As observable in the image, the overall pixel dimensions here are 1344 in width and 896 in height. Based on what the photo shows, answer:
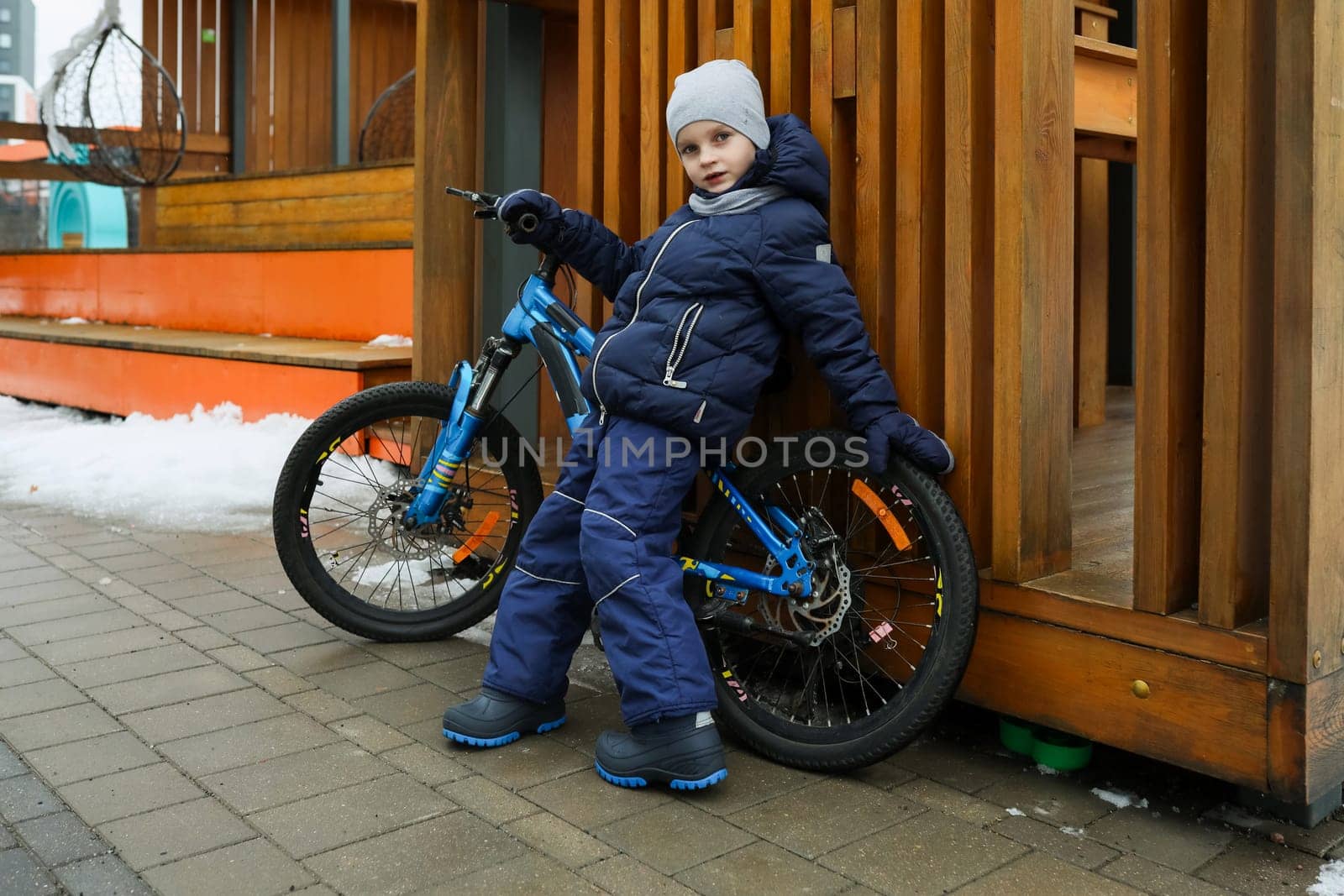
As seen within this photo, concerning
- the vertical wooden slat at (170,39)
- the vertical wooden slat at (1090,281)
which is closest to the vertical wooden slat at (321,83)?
the vertical wooden slat at (170,39)

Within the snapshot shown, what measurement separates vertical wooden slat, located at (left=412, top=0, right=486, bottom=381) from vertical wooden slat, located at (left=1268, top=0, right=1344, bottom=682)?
111 inches

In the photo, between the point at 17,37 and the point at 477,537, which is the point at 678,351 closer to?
the point at 477,537

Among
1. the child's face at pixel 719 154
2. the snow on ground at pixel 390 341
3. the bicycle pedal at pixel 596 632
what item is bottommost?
the bicycle pedal at pixel 596 632

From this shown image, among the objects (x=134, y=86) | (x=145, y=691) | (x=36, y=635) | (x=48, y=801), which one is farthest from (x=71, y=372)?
(x=48, y=801)

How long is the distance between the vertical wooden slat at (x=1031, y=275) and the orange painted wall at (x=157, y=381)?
3554 mm

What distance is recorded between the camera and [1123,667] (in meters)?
2.37

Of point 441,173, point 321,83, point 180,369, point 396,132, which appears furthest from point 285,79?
point 441,173

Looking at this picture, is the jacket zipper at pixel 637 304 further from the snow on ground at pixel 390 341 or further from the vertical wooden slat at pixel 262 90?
the vertical wooden slat at pixel 262 90

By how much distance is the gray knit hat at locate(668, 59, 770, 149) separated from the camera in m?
2.68

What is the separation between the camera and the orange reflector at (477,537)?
3518 millimetres

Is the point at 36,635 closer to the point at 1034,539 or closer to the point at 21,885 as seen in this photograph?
the point at 21,885

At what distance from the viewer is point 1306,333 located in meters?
2.07

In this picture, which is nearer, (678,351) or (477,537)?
(678,351)

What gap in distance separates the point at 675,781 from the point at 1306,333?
1.37m
